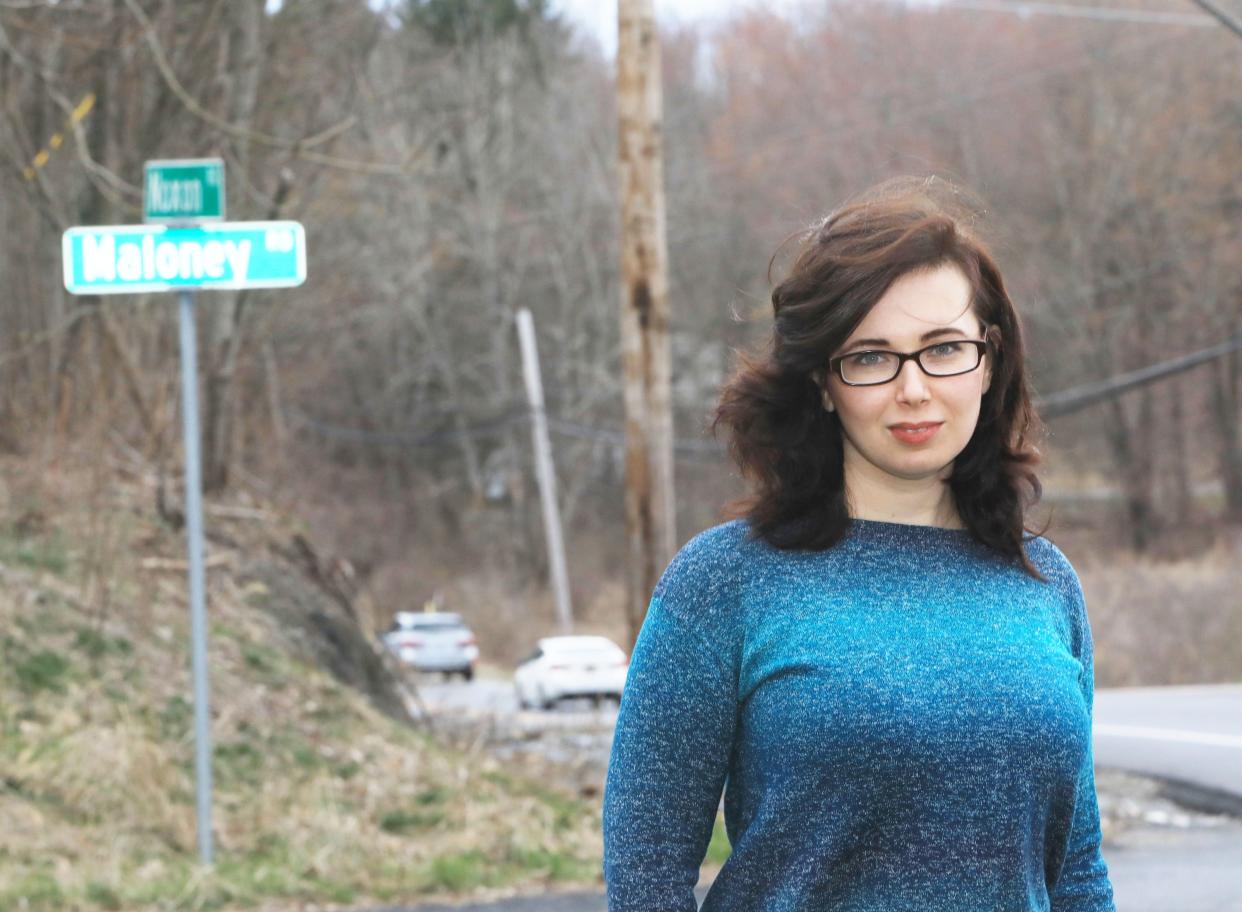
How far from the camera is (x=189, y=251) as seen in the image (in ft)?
24.0

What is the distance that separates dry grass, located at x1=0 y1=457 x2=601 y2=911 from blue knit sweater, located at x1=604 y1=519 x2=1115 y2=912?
Result: 17.4 ft

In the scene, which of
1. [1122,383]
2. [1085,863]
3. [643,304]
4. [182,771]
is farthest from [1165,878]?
[1122,383]

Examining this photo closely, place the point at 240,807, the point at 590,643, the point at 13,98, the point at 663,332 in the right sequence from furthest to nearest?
the point at 590,643 → the point at 13,98 → the point at 663,332 → the point at 240,807

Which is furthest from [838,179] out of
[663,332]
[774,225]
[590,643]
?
[663,332]

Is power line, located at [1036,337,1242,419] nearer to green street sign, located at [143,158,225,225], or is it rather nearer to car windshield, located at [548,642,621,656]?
green street sign, located at [143,158,225,225]

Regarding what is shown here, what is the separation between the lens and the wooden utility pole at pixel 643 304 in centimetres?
942

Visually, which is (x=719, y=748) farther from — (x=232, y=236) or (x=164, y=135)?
(x=164, y=135)

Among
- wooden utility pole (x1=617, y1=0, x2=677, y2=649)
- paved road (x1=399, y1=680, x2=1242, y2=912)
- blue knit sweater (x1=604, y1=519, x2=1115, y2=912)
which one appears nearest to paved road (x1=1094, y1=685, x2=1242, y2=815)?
paved road (x1=399, y1=680, x2=1242, y2=912)

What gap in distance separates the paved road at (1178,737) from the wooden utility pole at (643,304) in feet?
13.1

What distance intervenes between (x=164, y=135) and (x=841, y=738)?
13237mm

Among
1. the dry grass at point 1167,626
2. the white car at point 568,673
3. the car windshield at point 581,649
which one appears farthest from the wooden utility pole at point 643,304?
the dry grass at point 1167,626

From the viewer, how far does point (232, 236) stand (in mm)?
7391

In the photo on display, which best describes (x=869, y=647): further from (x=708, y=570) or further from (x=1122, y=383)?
(x=1122, y=383)

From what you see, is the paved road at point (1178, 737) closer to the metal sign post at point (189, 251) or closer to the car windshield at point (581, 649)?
the metal sign post at point (189, 251)
